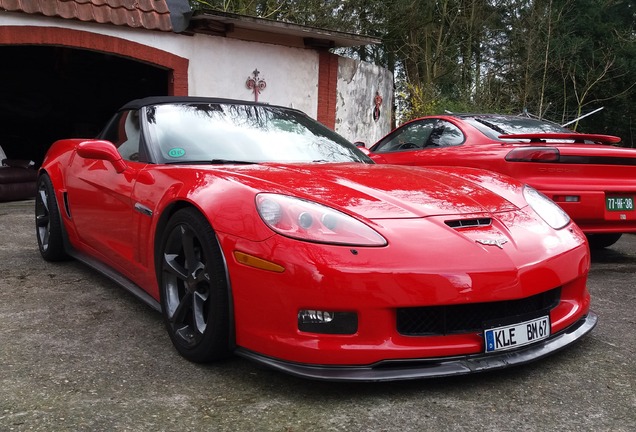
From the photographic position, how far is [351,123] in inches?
490

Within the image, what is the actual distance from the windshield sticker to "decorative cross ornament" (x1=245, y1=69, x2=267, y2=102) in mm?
7820

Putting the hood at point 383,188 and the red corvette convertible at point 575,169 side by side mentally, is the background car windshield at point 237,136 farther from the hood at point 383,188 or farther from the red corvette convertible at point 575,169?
the red corvette convertible at point 575,169

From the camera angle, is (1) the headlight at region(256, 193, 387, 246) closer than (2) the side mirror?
Yes

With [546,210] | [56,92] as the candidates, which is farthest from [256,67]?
[546,210]

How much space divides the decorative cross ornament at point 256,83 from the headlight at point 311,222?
871 centimetres

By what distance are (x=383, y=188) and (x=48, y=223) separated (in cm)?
294

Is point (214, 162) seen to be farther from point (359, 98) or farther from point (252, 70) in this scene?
point (359, 98)

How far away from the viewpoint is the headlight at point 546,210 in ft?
9.25

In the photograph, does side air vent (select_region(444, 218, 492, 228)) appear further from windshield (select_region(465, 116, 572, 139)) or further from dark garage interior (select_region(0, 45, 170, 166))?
dark garage interior (select_region(0, 45, 170, 166))

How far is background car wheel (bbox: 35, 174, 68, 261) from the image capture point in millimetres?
4434

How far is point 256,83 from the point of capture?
10.9 metres

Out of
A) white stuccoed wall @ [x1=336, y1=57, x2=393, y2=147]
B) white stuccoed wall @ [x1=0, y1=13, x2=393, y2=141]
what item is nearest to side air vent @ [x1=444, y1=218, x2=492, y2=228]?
white stuccoed wall @ [x1=0, y1=13, x2=393, y2=141]

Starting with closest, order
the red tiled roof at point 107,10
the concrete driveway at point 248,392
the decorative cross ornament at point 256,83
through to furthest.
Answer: the concrete driveway at point 248,392, the red tiled roof at point 107,10, the decorative cross ornament at point 256,83

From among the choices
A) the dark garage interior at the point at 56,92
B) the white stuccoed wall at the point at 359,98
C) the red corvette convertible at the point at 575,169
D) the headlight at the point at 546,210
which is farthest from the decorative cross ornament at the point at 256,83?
the headlight at the point at 546,210
